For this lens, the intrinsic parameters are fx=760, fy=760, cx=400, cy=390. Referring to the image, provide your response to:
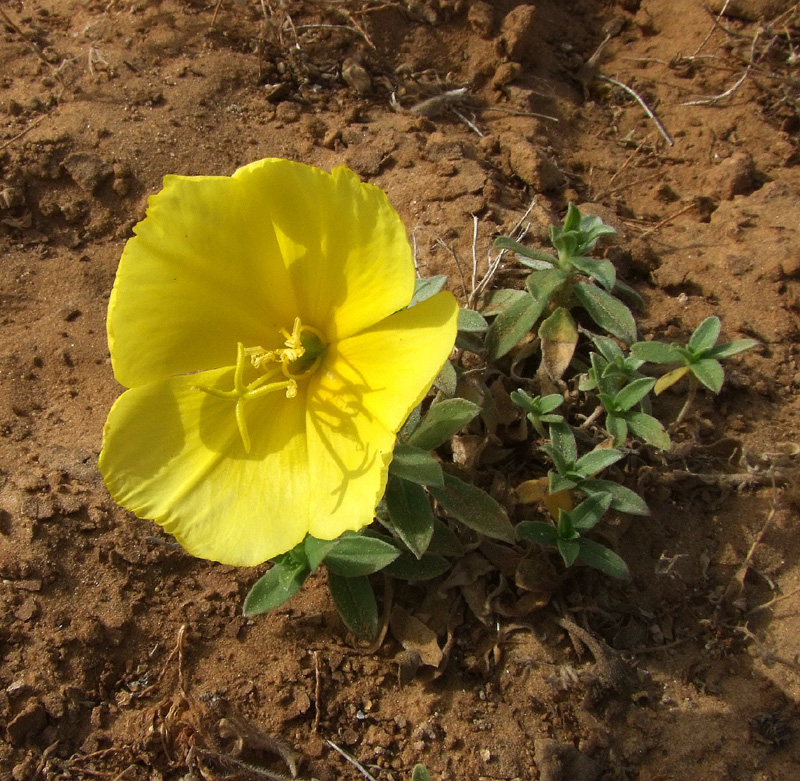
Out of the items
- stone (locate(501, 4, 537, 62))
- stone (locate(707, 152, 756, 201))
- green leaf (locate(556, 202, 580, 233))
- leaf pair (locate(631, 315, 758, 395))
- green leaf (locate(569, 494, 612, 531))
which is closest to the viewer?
green leaf (locate(569, 494, 612, 531))

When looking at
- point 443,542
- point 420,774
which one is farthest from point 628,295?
point 420,774

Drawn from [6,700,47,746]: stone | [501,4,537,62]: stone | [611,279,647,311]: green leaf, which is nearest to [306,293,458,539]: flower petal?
[6,700,47,746]: stone

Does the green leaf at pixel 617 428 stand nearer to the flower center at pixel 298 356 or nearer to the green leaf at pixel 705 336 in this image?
the green leaf at pixel 705 336

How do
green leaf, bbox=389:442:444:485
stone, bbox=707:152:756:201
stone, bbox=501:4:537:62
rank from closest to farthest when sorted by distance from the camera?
green leaf, bbox=389:442:444:485, stone, bbox=707:152:756:201, stone, bbox=501:4:537:62

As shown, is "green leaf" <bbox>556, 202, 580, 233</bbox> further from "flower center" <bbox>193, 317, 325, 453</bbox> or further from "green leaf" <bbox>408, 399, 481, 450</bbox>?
"flower center" <bbox>193, 317, 325, 453</bbox>

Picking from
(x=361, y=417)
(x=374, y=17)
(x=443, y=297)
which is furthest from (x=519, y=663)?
(x=374, y=17)

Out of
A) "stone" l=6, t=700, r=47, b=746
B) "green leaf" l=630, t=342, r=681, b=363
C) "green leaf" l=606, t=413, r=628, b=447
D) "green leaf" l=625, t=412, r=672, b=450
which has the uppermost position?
"green leaf" l=630, t=342, r=681, b=363
